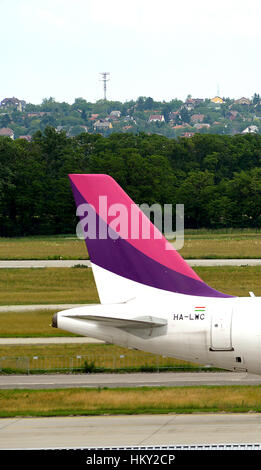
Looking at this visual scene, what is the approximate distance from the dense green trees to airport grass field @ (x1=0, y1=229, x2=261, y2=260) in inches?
271

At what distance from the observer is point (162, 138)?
197 metres

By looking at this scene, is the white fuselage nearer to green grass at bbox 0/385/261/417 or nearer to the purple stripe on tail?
the purple stripe on tail

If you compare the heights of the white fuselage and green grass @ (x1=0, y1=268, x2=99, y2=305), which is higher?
the white fuselage

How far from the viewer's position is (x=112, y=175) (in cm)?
15438

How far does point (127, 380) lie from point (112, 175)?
11639cm

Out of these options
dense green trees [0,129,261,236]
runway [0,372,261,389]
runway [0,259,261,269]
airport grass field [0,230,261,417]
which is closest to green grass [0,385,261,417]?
airport grass field [0,230,261,417]

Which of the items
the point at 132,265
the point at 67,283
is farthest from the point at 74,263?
the point at 132,265

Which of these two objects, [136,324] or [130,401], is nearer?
[136,324]

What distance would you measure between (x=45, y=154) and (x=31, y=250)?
64.5 metres

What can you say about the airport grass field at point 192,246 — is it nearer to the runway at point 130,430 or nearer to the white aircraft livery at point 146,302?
the runway at point 130,430

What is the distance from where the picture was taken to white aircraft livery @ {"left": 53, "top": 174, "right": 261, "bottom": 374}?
28.3 meters

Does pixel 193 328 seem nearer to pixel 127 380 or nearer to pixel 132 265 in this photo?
pixel 132 265

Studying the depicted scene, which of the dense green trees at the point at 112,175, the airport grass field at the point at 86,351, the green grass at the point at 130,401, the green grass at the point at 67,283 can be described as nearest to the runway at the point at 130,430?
the green grass at the point at 130,401

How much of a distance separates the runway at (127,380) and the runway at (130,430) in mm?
6703
